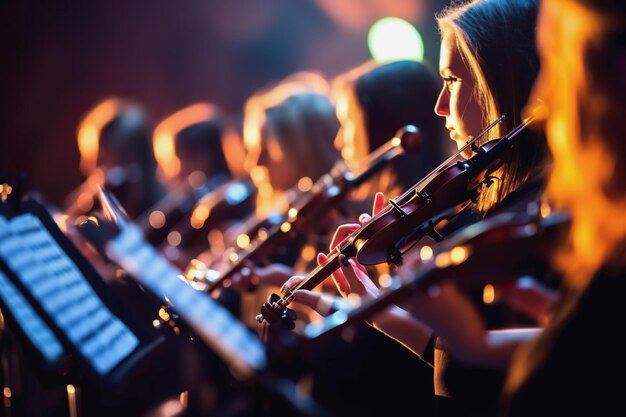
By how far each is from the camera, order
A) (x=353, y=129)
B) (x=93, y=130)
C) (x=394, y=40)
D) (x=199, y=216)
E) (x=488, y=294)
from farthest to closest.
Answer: (x=93, y=130), (x=199, y=216), (x=394, y=40), (x=353, y=129), (x=488, y=294)

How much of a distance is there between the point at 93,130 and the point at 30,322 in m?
3.41

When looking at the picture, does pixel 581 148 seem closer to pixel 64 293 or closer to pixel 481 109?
pixel 481 109

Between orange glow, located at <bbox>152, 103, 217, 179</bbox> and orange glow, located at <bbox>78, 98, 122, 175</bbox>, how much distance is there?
0.39 meters

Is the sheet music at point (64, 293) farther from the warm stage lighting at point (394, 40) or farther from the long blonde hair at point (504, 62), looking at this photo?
the warm stage lighting at point (394, 40)

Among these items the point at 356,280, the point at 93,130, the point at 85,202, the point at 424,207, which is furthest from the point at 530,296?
the point at 93,130

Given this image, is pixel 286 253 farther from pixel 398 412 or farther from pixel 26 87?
pixel 26 87

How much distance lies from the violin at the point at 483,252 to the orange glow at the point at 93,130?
3.77 m

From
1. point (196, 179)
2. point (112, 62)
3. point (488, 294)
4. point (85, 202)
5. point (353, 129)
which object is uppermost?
point (112, 62)

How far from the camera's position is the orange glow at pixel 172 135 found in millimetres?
4125

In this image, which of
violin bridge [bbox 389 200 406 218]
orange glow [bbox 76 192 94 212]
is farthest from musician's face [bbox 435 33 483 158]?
orange glow [bbox 76 192 94 212]

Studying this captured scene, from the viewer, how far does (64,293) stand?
127 centimetres

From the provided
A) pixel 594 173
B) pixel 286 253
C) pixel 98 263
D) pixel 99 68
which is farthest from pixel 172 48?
pixel 594 173

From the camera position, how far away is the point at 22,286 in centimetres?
122

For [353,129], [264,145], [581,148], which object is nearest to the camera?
[581,148]
